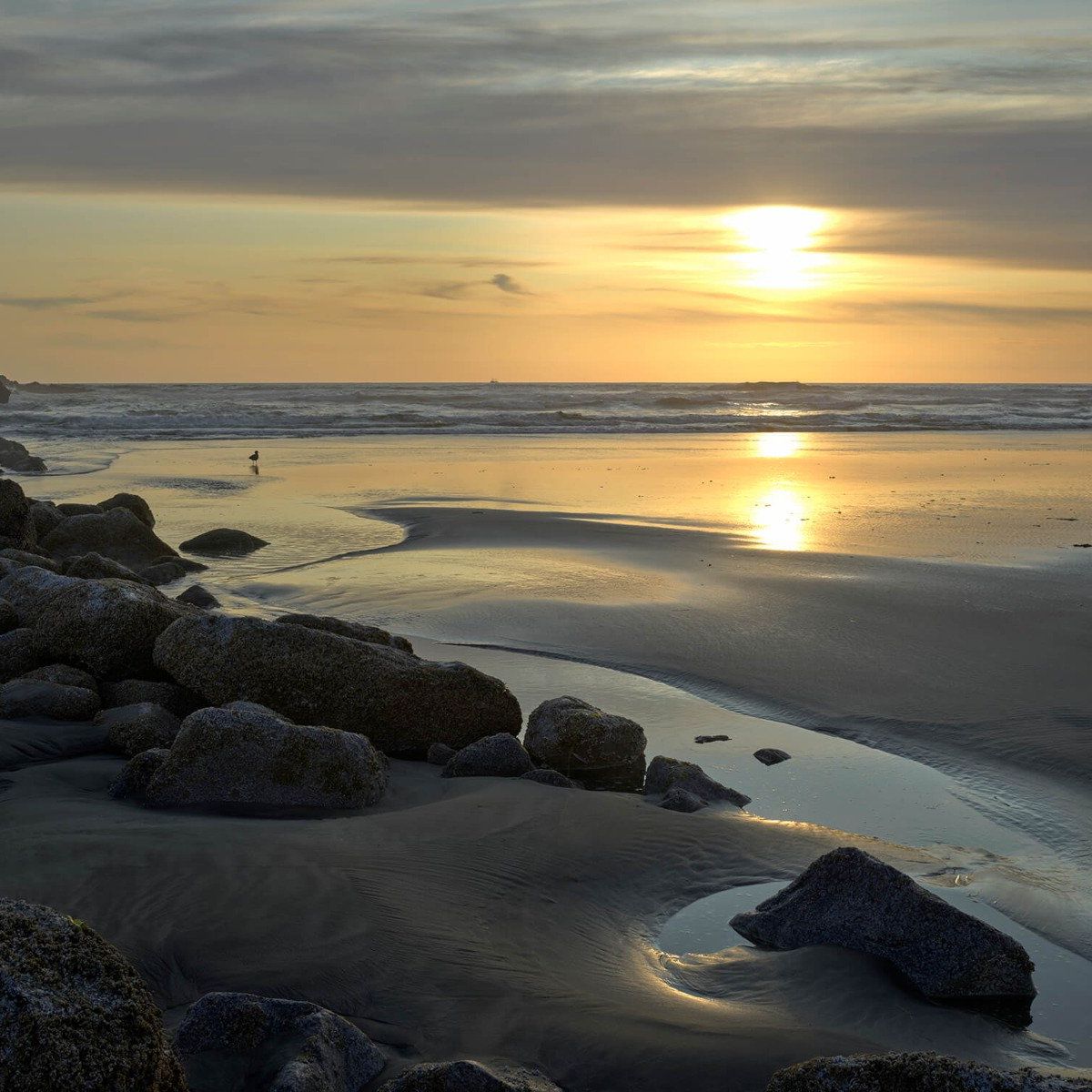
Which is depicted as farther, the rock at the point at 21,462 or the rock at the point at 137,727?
the rock at the point at 21,462

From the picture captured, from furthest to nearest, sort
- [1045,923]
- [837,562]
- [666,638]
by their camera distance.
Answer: [837,562], [666,638], [1045,923]

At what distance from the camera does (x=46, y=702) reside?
6.30 meters

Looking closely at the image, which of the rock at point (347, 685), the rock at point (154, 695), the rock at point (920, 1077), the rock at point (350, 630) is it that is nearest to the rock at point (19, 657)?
the rock at point (154, 695)

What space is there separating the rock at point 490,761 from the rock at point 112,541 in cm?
713

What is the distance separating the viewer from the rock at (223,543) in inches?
518

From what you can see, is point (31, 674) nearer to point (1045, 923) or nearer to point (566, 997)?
point (566, 997)

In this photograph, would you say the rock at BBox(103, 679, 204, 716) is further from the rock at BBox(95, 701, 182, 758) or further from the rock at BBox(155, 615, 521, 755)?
the rock at BBox(95, 701, 182, 758)

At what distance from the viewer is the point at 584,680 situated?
7.81 meters

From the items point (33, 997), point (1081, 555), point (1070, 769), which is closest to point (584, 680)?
point (1070, 769)

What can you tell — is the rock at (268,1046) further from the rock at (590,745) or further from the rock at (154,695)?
the rock at (154,695)

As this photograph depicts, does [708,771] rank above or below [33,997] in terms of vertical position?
below

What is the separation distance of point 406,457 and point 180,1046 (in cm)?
2423

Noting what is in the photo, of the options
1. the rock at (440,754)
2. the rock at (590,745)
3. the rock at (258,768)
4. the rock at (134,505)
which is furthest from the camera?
the rock at (134,505)

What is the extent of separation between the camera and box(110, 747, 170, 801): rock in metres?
5.32
